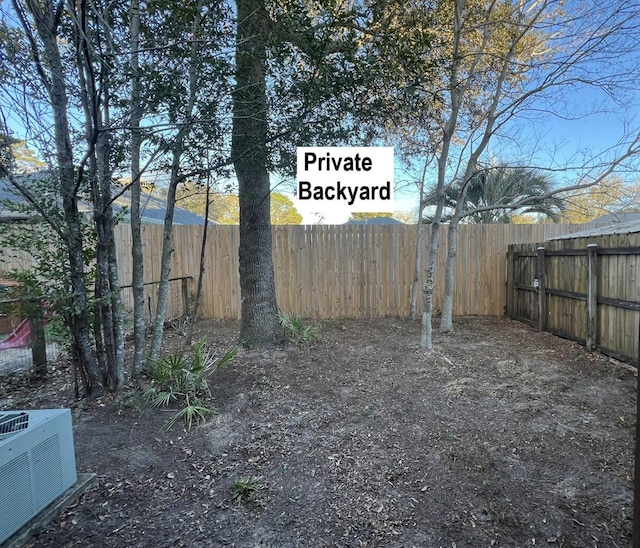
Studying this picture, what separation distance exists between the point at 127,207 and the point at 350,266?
3.79 metres

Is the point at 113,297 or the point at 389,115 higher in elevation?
the point at 389,115

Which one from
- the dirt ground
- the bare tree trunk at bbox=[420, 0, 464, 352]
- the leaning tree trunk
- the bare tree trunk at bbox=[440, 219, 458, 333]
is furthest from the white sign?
the dirt ground

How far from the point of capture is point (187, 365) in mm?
3127

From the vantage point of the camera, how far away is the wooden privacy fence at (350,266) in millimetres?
5914

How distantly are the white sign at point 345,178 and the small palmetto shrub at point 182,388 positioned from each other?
204 cm

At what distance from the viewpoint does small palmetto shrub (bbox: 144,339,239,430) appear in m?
2.52

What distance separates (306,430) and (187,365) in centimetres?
131

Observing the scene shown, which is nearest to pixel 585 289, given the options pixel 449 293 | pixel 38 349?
pixel 449 293

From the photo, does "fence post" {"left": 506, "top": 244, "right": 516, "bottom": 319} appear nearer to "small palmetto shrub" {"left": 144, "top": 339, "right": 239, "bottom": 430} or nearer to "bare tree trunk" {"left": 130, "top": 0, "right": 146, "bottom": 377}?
"small palmetto shrub" {"left": 144, "top": 339, "right": 239, "bottom": 430}

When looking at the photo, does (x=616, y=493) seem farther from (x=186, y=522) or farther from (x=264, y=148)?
(x=264, y=148)

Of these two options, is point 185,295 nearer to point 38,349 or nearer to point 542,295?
point 38,349

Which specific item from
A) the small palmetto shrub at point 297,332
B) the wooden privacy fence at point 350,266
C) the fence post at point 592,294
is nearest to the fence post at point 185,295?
the wooden privacy fence at point 350,266

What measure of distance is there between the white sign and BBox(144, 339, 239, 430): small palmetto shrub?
2041mm

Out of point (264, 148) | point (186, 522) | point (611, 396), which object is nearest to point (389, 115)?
point (264, 148)
